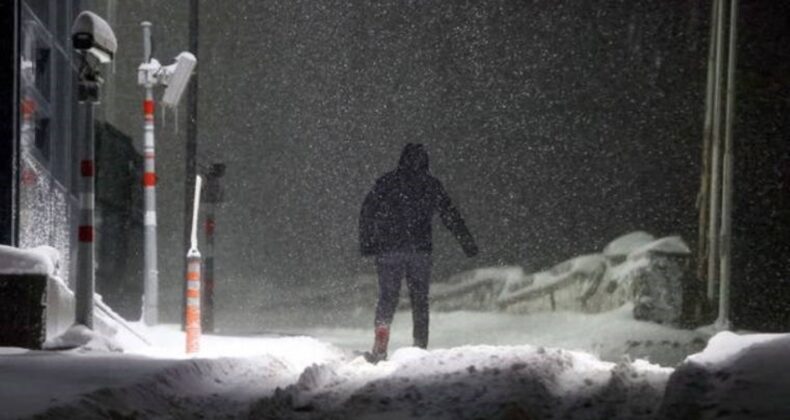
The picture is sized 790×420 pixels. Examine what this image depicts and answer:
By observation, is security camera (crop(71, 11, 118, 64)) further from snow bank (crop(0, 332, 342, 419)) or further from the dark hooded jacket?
the dark hooded jacket

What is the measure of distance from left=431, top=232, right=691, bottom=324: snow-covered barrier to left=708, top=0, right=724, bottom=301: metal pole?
1.04 ft

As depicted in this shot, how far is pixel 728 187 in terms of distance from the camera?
10141mm

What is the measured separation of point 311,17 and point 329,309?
3.42 metres

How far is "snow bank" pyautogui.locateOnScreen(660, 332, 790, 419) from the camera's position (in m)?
4.20

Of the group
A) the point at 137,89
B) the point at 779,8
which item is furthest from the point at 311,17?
the point at 779,8

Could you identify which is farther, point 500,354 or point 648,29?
point 648,29

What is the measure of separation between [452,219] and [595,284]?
300 cm

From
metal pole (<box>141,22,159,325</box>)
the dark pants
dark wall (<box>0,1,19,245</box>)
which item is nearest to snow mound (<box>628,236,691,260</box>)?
the dark pants

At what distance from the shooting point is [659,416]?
448 centimetres

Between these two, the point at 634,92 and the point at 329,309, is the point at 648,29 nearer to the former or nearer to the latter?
the point at 634,92

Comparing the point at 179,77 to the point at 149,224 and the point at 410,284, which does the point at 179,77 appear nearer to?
the point at 149,224

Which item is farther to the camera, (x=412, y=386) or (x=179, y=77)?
(x=179, y=77)

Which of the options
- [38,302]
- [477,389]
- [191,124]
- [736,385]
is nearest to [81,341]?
[38,302]

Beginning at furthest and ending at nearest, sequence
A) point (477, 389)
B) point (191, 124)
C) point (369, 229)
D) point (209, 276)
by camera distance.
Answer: point (191, 124), point (209, 276), point (369, 229), point (477, 389)
